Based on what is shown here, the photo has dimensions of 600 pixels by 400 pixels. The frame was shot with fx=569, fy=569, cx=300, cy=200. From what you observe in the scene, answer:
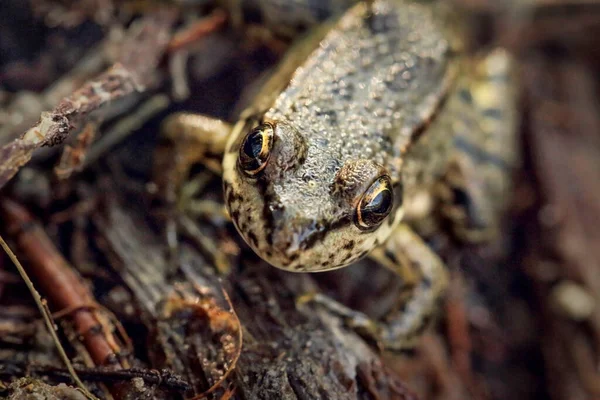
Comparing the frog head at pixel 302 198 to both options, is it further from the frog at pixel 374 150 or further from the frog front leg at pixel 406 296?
the frog front leg at pixel 406 296

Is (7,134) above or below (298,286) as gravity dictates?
above

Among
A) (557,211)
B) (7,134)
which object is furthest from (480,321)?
(7,134)

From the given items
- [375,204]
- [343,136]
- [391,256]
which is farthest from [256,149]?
[391,256]

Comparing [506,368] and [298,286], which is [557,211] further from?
[298,286]

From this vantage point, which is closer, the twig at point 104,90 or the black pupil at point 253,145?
the twig at point 104,90

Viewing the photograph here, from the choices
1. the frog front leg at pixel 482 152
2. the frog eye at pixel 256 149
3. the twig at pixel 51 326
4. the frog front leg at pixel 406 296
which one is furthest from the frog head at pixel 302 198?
the frog front leg at pixel 482 152

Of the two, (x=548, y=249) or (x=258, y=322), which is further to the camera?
(x=548, y=249)

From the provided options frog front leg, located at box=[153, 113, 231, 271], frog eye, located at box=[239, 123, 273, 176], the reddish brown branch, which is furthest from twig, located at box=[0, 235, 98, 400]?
frog eye, located at box=[239, 123, 273, 176]
